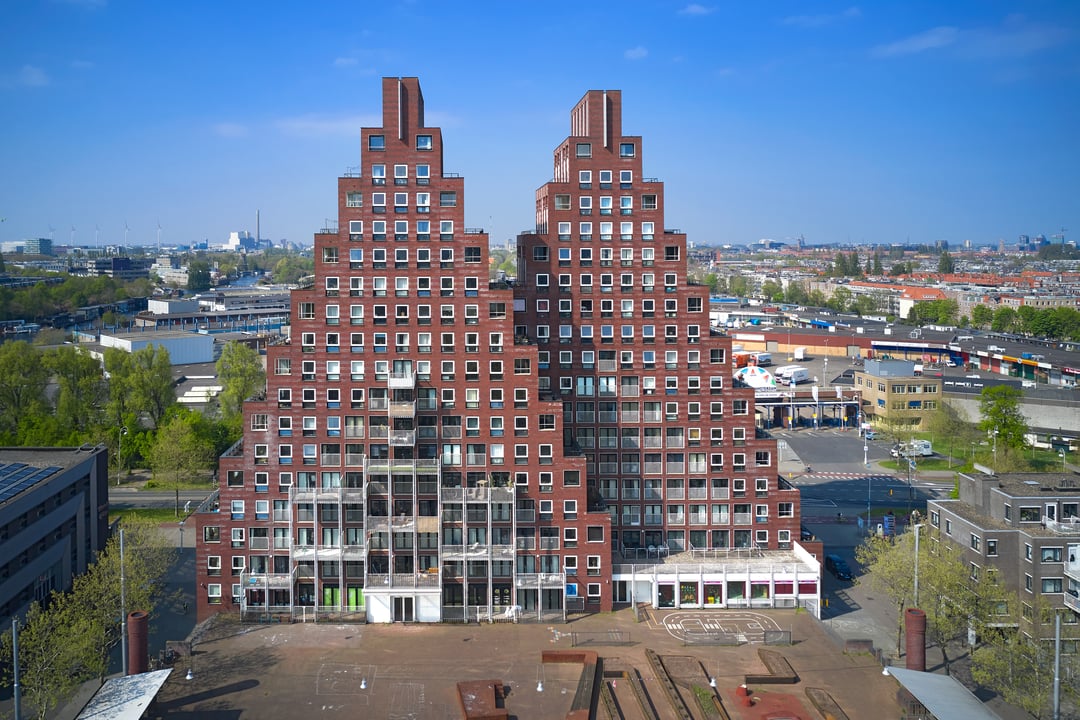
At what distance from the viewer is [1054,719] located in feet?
140

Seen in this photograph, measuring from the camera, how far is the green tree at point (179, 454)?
300ft

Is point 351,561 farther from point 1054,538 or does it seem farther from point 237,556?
point 1054,538

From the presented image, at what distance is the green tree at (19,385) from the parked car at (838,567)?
3472 inches

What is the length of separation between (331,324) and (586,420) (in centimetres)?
1904

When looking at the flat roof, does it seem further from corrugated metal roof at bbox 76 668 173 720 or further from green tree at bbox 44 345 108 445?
green tree at bbox 44 345 108 445

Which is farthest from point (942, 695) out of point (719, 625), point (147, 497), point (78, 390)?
point (78, 390)

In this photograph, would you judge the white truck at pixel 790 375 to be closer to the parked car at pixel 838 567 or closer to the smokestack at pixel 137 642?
the parked car at pixel 838 567

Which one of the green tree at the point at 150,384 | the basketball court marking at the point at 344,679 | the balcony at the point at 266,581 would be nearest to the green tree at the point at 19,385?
the green tree at the point at 150,384

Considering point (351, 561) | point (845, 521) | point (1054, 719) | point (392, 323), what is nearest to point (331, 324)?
point (392, 323)

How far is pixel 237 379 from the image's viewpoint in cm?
11662

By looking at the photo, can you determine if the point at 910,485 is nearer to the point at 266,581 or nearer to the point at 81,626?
the point at 266,581

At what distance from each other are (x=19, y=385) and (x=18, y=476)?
196 ft

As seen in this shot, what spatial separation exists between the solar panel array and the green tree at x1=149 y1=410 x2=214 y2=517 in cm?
2677

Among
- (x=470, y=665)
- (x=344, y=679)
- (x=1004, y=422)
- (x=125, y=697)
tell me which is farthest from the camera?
(x=1004, y=422)
